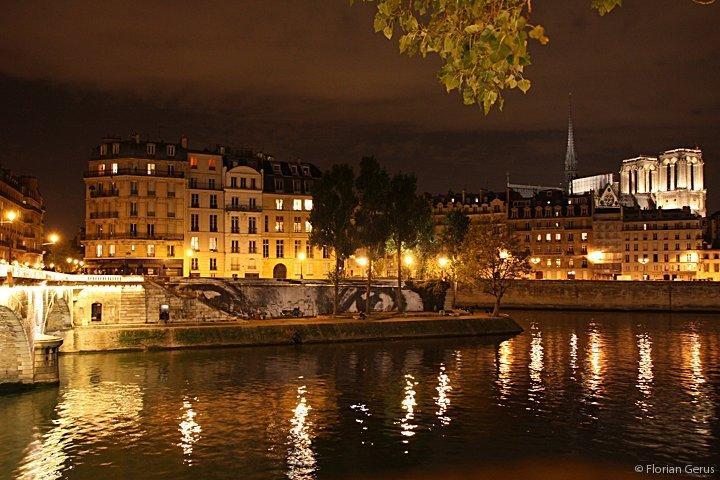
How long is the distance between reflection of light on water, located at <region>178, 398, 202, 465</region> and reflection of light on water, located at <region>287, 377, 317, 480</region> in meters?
4.01

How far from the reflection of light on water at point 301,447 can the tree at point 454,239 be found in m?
53.4

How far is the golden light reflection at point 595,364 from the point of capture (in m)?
44.7

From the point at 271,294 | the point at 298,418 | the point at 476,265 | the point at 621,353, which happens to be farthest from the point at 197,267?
the point at 298,418

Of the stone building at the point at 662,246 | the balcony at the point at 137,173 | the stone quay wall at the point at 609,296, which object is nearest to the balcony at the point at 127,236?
the balcony at the point at 137,173

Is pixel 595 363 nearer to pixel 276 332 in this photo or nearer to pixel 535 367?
pixel 535 367

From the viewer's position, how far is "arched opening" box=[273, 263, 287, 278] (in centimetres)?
10462

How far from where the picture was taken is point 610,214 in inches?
6053

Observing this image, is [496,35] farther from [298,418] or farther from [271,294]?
[271,294]

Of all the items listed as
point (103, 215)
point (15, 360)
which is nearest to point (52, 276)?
point (15, 360)

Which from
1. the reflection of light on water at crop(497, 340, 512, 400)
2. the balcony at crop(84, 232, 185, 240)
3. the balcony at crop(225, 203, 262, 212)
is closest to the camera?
the reflection of light on water at crop(497, 340, 512, 400)

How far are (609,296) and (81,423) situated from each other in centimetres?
10206

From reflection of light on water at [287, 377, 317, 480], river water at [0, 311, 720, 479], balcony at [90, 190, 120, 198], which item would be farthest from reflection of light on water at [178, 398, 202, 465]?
balcony at [90, 190, 120, 198]

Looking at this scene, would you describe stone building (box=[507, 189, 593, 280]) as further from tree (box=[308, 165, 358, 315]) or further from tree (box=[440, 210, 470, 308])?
tree (box=[308, 165, 358, 315])

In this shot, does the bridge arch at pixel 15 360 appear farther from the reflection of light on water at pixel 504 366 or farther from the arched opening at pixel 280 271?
the arched opening at pixel 280 271
